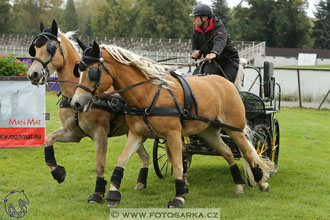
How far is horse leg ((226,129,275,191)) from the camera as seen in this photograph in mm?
6371

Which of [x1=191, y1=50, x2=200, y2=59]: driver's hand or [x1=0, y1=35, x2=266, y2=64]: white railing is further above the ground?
[x1=191, y1=50, x2=200, y2=59]: driver's hand

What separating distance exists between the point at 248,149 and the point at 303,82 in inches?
541

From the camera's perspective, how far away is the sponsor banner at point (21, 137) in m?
9.68

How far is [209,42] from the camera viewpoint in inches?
271

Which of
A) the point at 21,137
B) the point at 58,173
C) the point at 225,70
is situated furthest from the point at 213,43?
the point at 21,137

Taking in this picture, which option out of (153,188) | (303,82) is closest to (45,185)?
(153,188)

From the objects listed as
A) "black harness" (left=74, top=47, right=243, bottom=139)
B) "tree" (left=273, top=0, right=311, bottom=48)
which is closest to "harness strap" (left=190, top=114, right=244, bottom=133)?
"black harness" (left=74, top=47, right=243, bottom=139)

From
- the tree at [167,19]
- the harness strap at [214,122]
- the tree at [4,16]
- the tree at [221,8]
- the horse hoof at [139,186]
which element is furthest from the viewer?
the tree at [4,16]

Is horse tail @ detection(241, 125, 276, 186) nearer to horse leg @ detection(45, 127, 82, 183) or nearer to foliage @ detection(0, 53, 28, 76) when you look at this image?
horse leg @ detection(45, 127, 82, 183)

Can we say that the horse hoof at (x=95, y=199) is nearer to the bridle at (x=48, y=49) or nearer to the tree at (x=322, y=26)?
the bridle at (x=48, y=49)

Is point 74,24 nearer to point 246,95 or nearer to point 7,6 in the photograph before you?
point 7,6

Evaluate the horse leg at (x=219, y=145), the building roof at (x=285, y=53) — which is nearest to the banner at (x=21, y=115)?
the horse leg at (x=219, y=145)

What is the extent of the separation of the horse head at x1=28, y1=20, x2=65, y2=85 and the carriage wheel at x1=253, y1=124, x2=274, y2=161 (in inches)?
122

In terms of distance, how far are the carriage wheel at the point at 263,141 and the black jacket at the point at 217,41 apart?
1.11m
